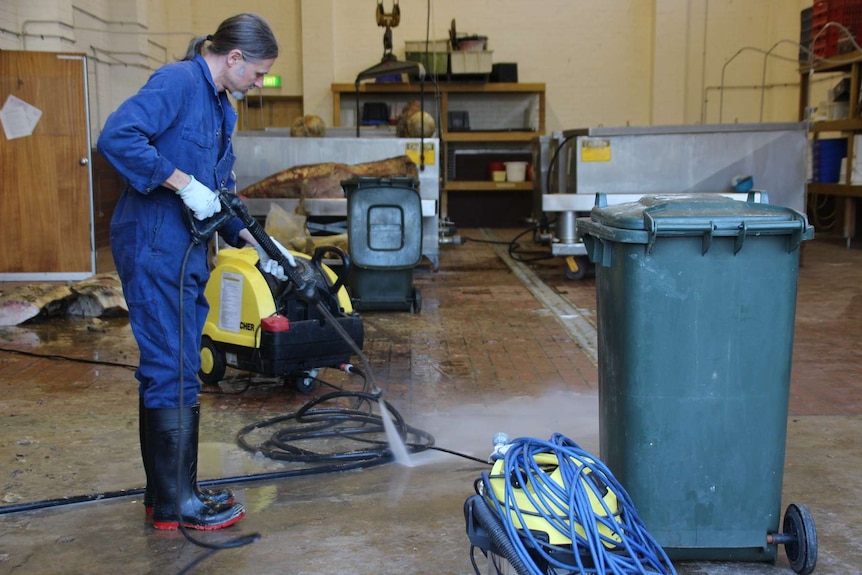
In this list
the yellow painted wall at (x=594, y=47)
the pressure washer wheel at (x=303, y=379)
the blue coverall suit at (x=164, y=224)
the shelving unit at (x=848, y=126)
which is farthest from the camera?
the yellow painted wall at (x=594, y=47)

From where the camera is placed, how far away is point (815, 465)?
11.2 feet

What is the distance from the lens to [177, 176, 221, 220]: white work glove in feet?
8.77

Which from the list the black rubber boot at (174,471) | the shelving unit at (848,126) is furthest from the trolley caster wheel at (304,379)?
the shelving unit at (848,126)

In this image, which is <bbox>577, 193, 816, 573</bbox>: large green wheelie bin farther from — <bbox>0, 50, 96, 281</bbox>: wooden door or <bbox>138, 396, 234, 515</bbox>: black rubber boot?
<bbox>0, 50, 96, 281</bbox>: wooden door

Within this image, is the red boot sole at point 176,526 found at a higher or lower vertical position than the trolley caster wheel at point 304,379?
lower

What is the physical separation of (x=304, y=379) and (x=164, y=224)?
194 cm

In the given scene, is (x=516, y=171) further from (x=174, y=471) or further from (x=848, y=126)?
(x=174, y=471)

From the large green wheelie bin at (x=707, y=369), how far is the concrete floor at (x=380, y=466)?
16 centimetres

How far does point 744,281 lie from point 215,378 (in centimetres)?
299

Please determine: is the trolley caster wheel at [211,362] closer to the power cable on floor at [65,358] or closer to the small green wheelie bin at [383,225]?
the power cable on floor at [65,358]

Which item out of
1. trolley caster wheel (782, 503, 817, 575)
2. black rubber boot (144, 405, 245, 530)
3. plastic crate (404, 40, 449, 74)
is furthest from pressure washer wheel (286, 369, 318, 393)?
plastic crate (404, 40, 449, 74)

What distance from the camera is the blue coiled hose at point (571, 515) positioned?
198 centimetres

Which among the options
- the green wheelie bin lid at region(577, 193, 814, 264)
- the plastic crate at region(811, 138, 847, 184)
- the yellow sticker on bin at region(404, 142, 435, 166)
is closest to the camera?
the green wheelie bin lid at region(577, 193, 814, 264)

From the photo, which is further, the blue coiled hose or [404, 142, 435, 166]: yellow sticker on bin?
[404, 142, 435, 166]: yellow sticker on bin
